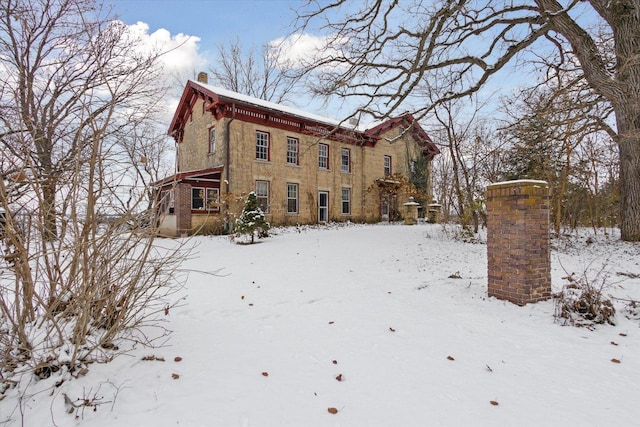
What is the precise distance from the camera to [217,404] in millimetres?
2238

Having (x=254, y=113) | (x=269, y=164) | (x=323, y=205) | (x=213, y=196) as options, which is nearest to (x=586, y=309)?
(x=213, y=196)

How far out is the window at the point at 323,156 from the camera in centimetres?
1825

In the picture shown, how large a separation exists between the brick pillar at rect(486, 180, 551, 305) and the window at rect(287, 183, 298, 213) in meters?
13.0

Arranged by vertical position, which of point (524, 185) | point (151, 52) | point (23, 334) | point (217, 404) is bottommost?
point (217, 404)

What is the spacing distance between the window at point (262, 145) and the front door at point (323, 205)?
3.92 m

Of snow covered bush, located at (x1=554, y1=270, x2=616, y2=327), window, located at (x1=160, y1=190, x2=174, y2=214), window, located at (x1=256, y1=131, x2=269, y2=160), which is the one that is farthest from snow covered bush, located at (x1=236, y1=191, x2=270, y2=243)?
snow covered bush, located at (x1=554, y1=270, x2=616, y2=327)

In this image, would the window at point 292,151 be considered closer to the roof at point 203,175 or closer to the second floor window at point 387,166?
the roof at point 203,175

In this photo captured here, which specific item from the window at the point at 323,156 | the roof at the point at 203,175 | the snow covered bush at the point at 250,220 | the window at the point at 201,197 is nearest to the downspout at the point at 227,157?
the roof at the point at 203,175

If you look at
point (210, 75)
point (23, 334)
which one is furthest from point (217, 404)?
point (210, 75)

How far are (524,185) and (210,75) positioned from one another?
96.0ft

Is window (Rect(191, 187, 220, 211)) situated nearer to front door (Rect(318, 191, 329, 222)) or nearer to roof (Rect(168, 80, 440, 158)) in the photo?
roof (Rect(168, 80, 440, 158))

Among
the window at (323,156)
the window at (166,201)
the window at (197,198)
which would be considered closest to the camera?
the window at (166,201)

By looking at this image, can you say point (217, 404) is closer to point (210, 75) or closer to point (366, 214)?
point (366, 214)

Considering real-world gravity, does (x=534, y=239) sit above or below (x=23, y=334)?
above
